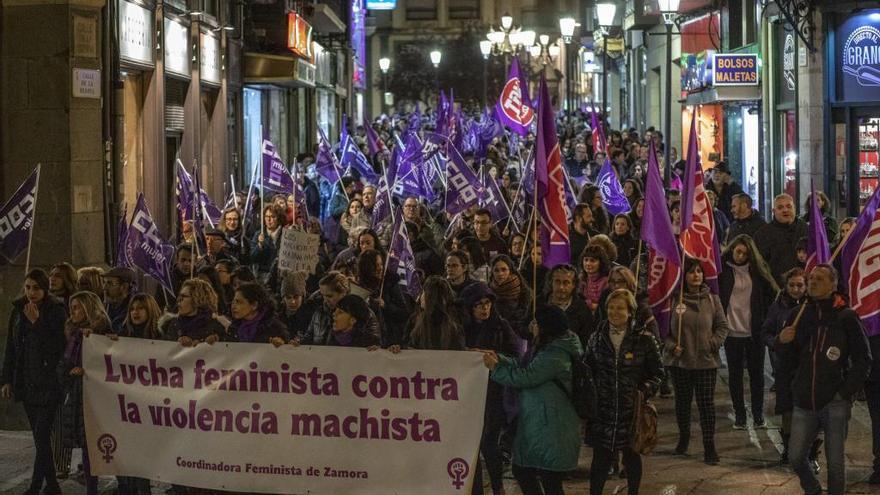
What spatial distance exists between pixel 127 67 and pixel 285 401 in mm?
9418

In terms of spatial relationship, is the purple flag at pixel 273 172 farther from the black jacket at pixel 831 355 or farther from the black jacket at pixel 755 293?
the black jacket at pixel 831 355

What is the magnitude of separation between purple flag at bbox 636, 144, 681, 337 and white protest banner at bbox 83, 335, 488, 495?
2.65 meters

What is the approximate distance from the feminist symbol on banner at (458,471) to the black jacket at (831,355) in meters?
2.18

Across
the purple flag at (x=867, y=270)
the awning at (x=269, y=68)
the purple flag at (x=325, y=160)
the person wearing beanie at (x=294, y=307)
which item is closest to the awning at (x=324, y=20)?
the awning at (x=269, y=68)

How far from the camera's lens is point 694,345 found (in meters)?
10.9

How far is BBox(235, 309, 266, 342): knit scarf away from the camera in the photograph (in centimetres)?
927

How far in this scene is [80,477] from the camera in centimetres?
1037

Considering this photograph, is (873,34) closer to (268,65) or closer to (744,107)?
(744,107)

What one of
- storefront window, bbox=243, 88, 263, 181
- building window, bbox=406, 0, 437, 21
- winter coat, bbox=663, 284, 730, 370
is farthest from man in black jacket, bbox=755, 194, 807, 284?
building window, bbox=406, 0, 437, 21

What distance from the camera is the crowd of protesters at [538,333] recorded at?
28.2 feet

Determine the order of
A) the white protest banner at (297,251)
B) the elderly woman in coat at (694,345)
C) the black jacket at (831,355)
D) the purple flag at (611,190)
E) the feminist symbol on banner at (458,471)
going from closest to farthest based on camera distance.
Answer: the feminist symbol on banner at (458,471) → the black jacket at (831,355) → the elderly woman in coat at (694,345) → the white protest banner at (297,251) → the purple flag at (611,190)

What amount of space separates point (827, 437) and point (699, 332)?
6.72ft

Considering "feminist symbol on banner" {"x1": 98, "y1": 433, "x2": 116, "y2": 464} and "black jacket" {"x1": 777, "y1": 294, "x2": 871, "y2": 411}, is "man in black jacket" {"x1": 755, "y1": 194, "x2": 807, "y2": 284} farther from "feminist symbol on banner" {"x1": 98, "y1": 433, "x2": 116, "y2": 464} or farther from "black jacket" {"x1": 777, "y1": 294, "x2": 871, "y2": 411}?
"feminist symbol on banner" {"x1": 98, "y1": 433, "x2": 116, "y2": 464}

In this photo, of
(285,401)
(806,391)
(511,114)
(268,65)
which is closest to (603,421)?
(806,391)
